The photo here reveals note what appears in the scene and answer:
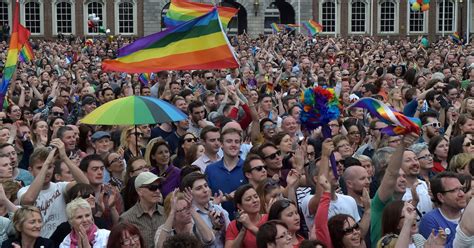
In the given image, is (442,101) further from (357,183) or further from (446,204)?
(446,204)

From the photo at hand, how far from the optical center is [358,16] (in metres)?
56.7

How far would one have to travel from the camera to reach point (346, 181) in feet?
28.3

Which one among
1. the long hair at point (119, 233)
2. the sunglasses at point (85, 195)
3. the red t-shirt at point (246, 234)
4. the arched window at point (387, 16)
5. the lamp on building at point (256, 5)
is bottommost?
the red t-shirt at point (246, 234)

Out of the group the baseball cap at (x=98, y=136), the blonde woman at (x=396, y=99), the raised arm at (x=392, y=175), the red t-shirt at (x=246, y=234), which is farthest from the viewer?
the blonde woman at (x=396, y=99)

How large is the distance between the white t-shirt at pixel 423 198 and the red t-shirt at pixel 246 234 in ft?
4.95

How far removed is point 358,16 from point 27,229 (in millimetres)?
50626

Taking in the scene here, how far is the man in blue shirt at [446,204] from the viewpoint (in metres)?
7.57

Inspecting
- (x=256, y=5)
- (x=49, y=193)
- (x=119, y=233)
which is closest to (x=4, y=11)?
(x=256, y=5)

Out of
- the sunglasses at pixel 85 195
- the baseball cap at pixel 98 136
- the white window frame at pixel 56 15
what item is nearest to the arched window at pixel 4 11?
the white window frame at pixel 56 15

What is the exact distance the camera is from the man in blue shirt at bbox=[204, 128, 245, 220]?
31.3ft

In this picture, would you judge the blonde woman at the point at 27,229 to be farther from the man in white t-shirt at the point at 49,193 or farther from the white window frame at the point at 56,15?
the white window frame at the point at 56,15

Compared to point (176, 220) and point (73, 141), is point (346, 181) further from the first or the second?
point (73, 141)

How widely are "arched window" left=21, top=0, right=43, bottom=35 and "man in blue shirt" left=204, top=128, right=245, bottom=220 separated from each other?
154 ft

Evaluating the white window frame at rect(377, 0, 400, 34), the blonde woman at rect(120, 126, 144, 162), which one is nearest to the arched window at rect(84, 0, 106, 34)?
the white window frame at rect(377, 0, 400, 34)
